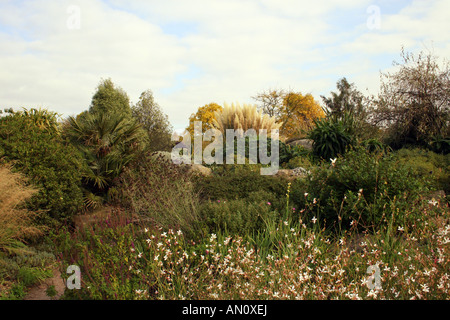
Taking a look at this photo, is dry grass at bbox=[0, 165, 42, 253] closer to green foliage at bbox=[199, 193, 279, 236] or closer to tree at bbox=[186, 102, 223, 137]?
green foliage at bbox=[199, 193, 279, 236]

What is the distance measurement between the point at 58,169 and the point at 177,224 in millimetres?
2645

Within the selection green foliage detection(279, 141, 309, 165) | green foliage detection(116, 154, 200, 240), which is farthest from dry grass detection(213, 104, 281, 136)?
green foliage detection(116, 154, 200, 240)

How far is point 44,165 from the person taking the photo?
6.62 m

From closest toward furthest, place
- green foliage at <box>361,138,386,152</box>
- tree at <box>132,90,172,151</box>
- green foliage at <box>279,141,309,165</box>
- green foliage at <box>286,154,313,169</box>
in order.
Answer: green foliage at <box>361,138,386,152</box> → green foliage at <box>286,154,313,169</box> → green foliage at <box>279,141,309,165</box> → tree at <box>132,90,172,151</box>

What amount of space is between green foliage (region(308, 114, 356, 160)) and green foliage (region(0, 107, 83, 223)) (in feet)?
22.3

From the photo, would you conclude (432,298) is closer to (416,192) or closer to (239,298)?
(239,298)

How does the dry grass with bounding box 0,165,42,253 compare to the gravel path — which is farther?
the dry grass with bounding box 0,165,42,253

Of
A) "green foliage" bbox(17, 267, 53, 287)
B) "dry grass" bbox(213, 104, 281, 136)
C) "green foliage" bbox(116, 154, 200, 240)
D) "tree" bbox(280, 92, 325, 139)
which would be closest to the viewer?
"green foliage" bbox(17, 267, 53, 287)

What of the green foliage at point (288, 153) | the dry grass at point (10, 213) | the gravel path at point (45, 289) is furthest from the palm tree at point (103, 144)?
the green foliage at point (288, 153)

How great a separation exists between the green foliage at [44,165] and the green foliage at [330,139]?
6.80 m

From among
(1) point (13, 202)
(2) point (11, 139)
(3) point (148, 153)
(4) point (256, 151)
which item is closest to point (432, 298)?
(1) point (13, 202)

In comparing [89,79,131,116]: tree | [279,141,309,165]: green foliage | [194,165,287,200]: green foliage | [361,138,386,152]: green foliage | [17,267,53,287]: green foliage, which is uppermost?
[89,79,131,116]: tree

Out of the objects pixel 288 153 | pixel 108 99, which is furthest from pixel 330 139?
pixel 108 99

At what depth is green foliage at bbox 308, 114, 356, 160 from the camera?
36.4 ft
